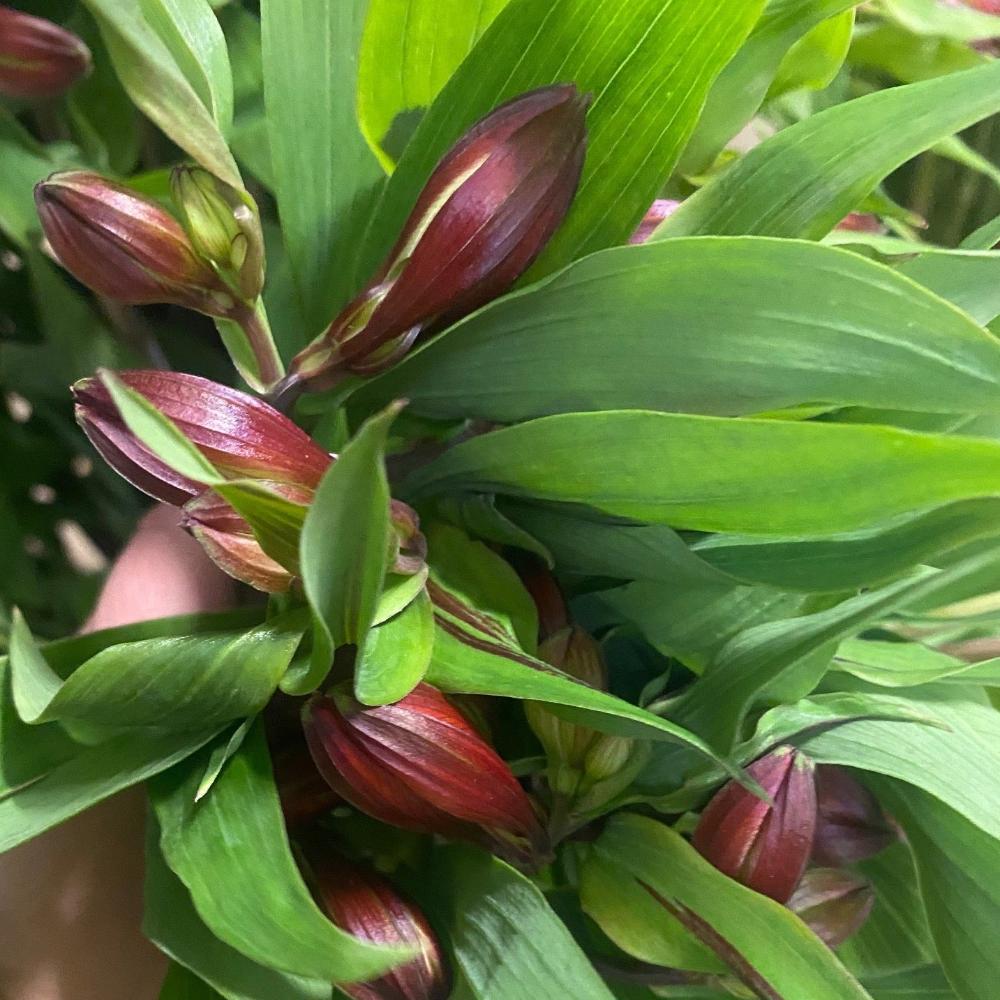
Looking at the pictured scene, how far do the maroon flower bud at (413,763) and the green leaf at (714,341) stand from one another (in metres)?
0.08

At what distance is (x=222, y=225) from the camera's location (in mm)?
248

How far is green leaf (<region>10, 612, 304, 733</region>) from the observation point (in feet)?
0.66

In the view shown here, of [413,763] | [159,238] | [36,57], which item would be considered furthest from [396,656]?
[36,57]

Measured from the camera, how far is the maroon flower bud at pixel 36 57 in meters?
0.31

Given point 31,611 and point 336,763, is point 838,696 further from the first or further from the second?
point 31,611

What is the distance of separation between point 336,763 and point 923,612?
0.64ft

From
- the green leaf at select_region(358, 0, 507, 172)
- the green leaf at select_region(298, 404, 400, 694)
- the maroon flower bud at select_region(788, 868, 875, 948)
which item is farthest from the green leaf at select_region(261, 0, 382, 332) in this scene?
the maroon flower bud at select_region(788, 868, 875, 948)

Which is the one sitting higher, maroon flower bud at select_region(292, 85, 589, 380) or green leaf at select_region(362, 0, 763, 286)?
green leaf at select_region(362, 0, 763, 286)

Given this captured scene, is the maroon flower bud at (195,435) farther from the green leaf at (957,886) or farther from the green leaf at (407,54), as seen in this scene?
the green leaf at (957,886)

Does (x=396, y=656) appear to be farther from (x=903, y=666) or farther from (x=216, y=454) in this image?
(x=903, y=666)

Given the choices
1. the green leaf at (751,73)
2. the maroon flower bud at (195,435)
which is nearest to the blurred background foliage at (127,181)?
the green leaf at (751,73)

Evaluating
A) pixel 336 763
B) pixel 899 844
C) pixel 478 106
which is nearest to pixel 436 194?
pixel 478 106

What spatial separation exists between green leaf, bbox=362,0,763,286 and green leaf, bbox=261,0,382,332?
0.03 meters

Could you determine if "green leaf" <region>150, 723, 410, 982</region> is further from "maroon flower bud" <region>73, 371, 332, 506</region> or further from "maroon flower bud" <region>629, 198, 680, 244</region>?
"maroon flower bud" <region>629, 198, 680, 244</region>
